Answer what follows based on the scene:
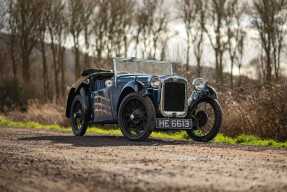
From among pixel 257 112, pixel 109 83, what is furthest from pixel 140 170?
pixel 257 112

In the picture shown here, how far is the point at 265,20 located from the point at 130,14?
9.32 meters

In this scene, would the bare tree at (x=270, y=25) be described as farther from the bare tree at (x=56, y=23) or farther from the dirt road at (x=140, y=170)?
the dirt road at (x=140, y=170)

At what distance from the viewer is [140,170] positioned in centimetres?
710

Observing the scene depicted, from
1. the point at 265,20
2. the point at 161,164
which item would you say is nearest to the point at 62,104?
the point at 265,20

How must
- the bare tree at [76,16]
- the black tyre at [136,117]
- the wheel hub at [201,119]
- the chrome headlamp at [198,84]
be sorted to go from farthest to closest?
the bare tree at [76,16] < the wheel hub at [201,119] < the chrome headlamp at [198,84] < the black tyre at [136,117]

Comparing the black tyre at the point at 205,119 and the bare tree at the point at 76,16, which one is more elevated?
the bare tree at the point at 76,16

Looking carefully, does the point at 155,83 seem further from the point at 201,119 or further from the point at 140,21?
the point at 140,21

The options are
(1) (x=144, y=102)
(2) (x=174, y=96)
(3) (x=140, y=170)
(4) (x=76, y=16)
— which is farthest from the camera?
(4) (x=76, y=16)

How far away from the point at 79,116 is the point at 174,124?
3770 millimetres

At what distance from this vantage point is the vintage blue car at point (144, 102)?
12906 millimetres

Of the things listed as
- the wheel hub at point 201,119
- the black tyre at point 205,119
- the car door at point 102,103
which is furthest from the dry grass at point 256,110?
the car door at point 102,103

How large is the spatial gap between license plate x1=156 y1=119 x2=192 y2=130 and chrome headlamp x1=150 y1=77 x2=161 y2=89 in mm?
759

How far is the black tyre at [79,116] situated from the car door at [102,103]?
485 mm

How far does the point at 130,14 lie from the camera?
132 ft
